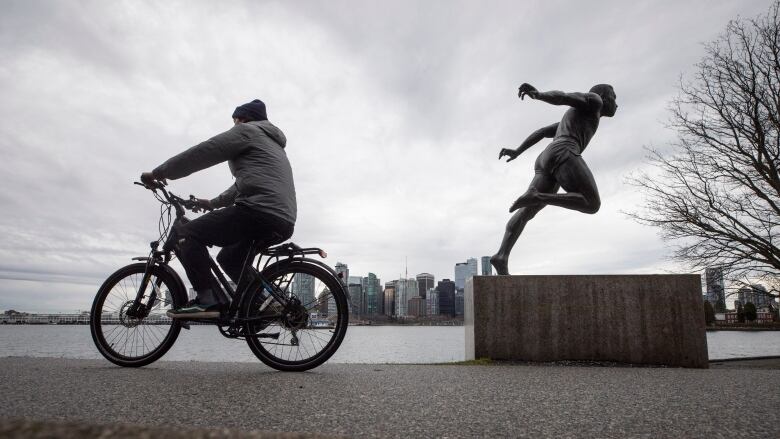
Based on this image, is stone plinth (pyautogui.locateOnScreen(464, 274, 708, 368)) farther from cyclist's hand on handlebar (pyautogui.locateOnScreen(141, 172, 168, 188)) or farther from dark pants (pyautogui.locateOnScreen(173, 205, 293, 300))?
cyclist's hand on handlebar (pyautogui.locateOnScreen(141, 172, 168, 188))

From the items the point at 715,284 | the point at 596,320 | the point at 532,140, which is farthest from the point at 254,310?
the point at 715,284

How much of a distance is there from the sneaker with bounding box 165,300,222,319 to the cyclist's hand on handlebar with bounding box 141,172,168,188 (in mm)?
1034

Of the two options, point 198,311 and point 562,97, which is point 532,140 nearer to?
point 562,97

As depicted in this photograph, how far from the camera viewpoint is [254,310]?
12.9ft

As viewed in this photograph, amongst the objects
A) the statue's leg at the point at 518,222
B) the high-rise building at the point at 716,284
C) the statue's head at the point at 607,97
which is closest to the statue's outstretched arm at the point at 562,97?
the statue's head at the point at 607,97

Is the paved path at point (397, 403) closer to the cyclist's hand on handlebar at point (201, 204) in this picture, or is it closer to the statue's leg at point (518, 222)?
the cyclist's hand on handlebar at point (201, 204)

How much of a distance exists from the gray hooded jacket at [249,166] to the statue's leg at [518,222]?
3.60 m

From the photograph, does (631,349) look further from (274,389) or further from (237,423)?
(237,423)

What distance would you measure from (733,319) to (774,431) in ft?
337

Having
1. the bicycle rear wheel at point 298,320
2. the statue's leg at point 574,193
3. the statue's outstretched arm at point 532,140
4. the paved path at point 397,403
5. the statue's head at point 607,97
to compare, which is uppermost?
the statue's head at point 607,97

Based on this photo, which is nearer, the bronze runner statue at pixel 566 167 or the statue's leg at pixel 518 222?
the bronze runner statue at pixel 566 167

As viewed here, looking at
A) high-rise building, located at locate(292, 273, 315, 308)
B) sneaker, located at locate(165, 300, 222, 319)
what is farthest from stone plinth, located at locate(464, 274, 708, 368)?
sneaker, located at locate(165, 300, 222, 319)

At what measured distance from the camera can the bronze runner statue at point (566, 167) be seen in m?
6.23

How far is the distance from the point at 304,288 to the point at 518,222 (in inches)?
151
